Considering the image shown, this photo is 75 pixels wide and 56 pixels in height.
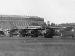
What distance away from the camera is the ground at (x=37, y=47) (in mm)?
9375

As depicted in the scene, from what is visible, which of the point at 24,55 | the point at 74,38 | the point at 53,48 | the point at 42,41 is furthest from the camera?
the point at 74,38

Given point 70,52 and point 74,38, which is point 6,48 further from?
point 74,38

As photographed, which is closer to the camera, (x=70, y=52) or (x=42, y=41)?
(x=70, y=52)

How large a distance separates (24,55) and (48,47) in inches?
55.5

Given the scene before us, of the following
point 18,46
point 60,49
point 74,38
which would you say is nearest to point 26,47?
point 18,46

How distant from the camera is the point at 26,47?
9.99 metres

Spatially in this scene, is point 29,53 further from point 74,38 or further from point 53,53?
point 74,38

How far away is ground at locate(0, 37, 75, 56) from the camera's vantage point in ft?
30.8

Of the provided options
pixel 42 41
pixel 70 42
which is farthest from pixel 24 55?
pixel 70 42

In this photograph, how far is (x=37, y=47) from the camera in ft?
32.7

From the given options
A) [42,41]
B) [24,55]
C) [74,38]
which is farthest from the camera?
[74,38]

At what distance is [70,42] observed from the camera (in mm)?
10328

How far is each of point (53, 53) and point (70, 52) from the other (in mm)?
817

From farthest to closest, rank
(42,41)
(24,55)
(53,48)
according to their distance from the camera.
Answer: (42,41), (53,48), (24,55)
